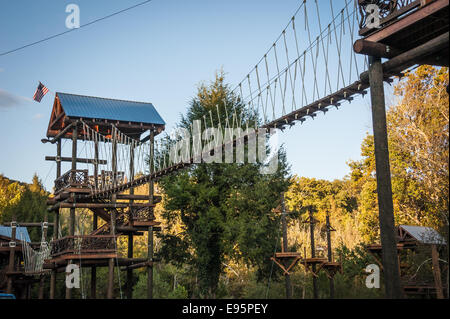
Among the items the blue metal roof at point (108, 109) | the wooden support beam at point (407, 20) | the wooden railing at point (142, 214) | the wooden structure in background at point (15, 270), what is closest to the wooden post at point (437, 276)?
Result: the wooden support beam at point (407, 20)

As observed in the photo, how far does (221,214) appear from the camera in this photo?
25.6 metres

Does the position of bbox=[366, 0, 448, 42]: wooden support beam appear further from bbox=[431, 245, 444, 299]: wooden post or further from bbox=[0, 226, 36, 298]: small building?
bbox=[0, 226, 36, 298]: small building

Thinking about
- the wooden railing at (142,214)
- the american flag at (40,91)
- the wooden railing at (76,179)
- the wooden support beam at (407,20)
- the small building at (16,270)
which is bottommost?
the small building at (16,270)

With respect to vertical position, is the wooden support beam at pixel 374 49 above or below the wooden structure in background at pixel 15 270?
above

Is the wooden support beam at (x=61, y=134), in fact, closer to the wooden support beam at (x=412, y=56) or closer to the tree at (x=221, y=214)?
the tree at (x=221, y=214)

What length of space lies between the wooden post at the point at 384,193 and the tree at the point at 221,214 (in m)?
15.4

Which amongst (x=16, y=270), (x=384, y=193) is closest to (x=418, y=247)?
(x=384, y=193)

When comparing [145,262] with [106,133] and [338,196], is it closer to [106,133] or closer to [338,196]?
[106,133]

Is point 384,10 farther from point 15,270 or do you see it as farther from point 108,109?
point 15,270

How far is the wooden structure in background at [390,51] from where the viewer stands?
8125 mm

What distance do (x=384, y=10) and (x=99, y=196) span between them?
587 inches
